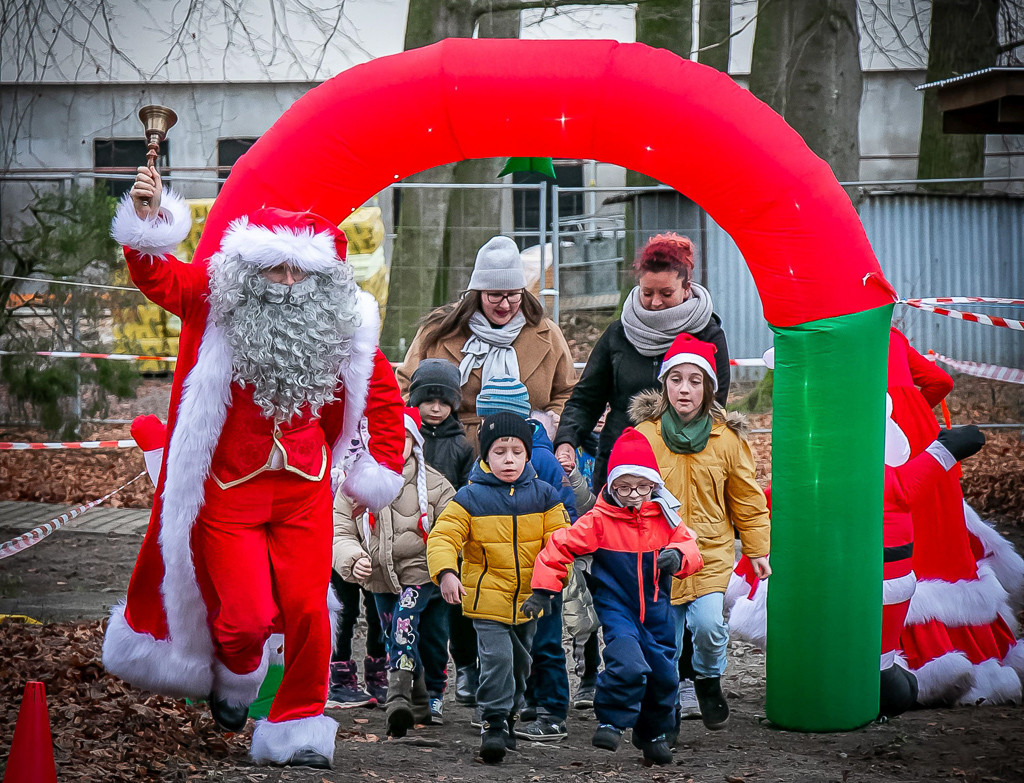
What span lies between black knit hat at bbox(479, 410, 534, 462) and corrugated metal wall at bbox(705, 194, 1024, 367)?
288 inches

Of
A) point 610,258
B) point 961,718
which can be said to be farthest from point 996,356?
point 961,718

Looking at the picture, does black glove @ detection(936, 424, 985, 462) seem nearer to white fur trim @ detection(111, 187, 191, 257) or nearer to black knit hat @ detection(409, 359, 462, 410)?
black knit hat @ detection(409, 359, 462, 410)

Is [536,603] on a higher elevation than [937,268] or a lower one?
lower

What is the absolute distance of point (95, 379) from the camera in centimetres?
1162

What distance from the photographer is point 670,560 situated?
4.72m

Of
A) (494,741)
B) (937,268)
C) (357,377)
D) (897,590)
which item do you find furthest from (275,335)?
(937,268)

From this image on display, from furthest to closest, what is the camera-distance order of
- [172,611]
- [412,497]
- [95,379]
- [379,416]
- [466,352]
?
[95,379]
[466,352]
[412,497]
[379,416]
[172,611]

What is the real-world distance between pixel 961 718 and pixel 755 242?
7.52ft

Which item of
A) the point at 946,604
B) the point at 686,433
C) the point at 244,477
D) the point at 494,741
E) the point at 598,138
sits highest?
the point at 598,138

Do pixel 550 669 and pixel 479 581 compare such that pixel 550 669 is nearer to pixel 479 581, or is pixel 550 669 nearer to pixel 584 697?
pixel 479 581

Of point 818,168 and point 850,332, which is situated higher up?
point 818,168

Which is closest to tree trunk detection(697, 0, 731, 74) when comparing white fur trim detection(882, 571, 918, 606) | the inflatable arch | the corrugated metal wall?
the corrugated metal wall

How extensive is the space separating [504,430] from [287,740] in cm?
151

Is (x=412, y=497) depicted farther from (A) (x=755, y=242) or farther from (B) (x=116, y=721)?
(A) (x=755, y=242)
